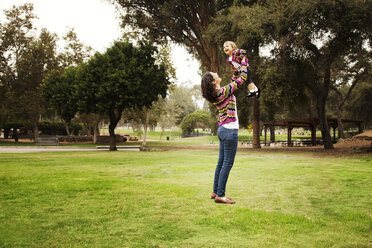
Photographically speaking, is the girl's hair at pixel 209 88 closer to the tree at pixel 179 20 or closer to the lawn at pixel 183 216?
the lawn at pixel 183 216

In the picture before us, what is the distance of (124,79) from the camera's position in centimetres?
2541

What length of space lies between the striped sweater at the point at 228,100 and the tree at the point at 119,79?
2081 cm

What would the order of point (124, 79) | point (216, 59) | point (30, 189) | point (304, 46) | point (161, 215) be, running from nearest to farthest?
point (161, 215), point (30, 189), point (304, 46), point (124, 79), point (216, 59)

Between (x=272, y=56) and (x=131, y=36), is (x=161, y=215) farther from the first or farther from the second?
(x=131, y=36)

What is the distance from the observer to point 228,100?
5.33 meters

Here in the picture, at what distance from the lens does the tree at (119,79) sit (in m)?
25.7

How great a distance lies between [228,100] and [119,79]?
69.7ft

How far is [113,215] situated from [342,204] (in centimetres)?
443

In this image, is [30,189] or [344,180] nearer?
[30,189]

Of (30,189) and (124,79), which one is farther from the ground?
(124,79)

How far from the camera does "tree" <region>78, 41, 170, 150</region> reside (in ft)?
84.4

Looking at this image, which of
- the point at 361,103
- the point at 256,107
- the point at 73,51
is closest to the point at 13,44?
the point at 73,51

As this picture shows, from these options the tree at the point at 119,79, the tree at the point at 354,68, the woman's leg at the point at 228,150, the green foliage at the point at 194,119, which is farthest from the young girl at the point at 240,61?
the green foliage at the point at 194,119

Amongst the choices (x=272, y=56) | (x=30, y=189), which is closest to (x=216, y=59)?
(x=272, y=56)
